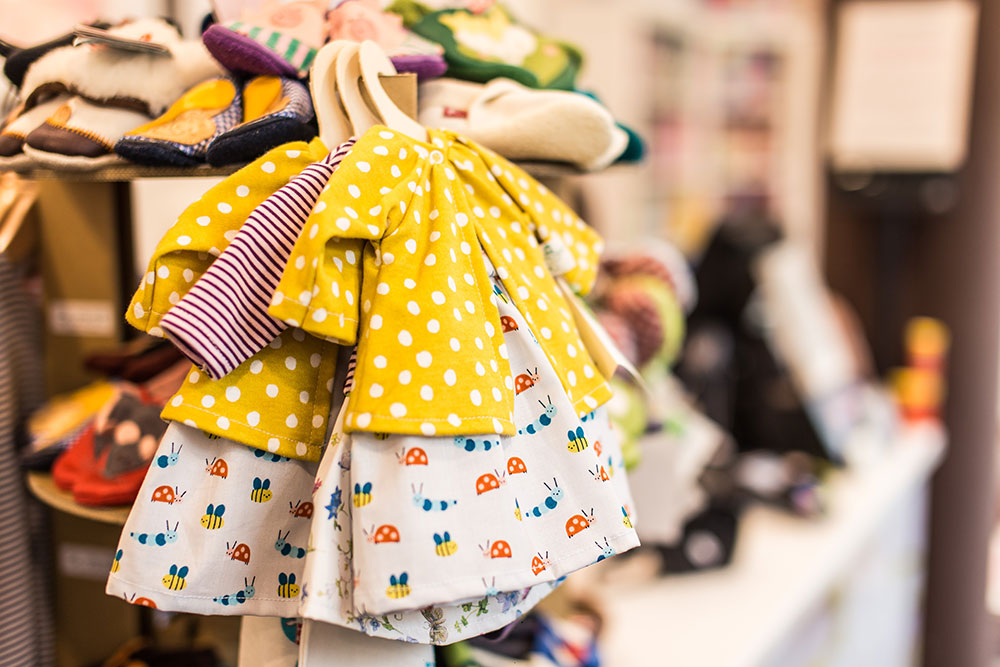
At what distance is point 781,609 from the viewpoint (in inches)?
43.6

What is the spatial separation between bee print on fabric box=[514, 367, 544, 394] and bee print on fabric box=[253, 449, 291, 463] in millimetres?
179

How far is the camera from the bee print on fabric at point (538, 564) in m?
0.53

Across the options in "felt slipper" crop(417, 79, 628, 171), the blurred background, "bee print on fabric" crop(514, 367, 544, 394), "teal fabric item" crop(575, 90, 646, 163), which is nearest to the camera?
"bee print on fabric" crop(514, 367, 544, 394)

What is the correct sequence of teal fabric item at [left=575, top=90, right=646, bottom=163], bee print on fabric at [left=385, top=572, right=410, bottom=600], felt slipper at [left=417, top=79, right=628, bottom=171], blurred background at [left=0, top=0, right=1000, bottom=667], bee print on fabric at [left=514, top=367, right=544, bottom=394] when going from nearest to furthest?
bee print on fabric at [left=385, top=572, right=410, bottom=600] < bee print on fabric at [left=514, top=367, right=544, bottom=394] < felt slipper at [left=417, top=79, right=628, bottom=171] < teal fabric item at [left=575, top=90, right=646, bottom=163] < blurred background at [left=0, top=0, right=1000, bottom=667]

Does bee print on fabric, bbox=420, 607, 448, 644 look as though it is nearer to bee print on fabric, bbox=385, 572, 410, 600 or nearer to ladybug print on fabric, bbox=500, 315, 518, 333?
bee print on fabric, bbox=385, 572, 410, 600

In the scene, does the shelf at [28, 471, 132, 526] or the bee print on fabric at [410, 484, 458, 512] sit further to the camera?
the shelf at [28, 471, 132, 526]

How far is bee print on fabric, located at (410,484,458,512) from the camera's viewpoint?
1.65ft

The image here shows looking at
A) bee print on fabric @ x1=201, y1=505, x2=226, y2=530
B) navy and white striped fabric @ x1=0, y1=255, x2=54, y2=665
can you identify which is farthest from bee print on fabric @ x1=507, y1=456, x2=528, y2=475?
navy and white striped fabric @ x1=0, y1=255, x2=54, y2=665

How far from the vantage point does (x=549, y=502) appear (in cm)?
57

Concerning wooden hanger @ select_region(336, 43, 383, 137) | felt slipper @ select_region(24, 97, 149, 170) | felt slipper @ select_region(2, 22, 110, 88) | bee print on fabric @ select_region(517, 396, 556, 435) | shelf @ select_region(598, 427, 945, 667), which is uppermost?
felt slipper @ select_region(2, 22, 110, 88)

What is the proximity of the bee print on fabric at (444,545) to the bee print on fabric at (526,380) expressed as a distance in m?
0.13

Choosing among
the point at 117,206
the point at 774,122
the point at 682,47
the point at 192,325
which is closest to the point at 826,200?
the point at 682,47

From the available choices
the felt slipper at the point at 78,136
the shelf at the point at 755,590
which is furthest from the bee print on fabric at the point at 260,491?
the shelf at the point at 755,590

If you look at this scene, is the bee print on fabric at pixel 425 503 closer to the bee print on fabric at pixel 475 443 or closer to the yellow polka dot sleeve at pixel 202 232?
the bee print on fabric at pixel 475 443
